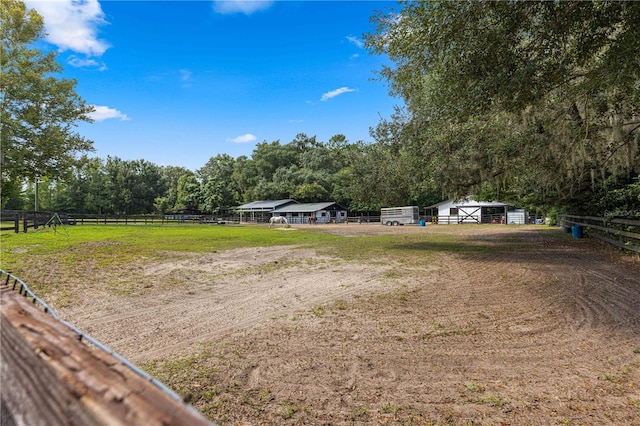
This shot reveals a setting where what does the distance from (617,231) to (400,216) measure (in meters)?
32.5

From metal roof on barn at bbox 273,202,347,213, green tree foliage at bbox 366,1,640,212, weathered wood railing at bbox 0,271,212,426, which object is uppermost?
green tree foliage at bbox 366,1,640,212

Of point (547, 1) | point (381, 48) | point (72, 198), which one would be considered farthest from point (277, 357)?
point (72, 198)

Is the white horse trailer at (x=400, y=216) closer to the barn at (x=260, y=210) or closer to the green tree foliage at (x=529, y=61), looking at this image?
the barn at (x=260, y=210)

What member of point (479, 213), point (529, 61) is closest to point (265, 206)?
point (479, 213)

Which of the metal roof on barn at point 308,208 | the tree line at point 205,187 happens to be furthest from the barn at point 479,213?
the metal roof on barn at point 308,208

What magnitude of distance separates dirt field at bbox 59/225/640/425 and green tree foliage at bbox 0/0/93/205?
55.5ft

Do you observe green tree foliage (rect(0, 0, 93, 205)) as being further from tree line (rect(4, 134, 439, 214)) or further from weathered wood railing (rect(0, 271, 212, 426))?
tree line (rect(4, 134, 439, 214))

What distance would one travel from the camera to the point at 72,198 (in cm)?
5972

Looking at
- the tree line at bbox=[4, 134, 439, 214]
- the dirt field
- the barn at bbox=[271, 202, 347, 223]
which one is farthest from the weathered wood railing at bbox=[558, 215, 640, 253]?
the barn at bbox=[271, 202, 347, 223]

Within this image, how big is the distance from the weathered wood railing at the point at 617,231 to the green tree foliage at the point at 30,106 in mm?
26792

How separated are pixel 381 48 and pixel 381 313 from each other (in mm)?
6775

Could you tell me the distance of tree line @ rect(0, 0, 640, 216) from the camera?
5.84m

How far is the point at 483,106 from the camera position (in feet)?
21.3

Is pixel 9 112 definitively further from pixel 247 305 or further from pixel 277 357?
pixel 277 357
